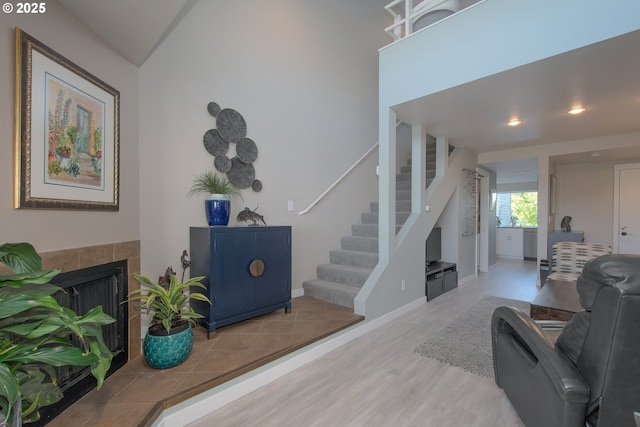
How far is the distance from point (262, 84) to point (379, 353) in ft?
10.5

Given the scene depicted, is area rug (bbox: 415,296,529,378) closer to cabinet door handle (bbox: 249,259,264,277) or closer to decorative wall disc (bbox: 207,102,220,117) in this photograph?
cabinet door handle (bbox: 249,259,264,277)

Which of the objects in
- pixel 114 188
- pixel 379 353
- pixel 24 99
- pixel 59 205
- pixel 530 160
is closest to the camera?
pixel 24 99

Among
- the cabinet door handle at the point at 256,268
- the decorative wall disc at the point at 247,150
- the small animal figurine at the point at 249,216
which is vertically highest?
the decorative wall disc at the point at 247,150

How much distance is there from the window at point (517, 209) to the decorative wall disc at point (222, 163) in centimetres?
891

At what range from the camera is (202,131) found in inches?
111

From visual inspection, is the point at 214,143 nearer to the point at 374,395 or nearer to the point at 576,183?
the point at 374,395

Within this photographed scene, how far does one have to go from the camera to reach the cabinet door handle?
264 cm

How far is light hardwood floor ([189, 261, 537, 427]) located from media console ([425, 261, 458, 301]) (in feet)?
4.50

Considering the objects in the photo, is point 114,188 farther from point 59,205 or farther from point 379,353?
point 379,353

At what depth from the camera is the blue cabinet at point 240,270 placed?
7.91 feet

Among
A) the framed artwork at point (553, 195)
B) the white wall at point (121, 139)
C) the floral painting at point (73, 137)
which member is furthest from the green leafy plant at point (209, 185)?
the framed artwork at point (553, 195)

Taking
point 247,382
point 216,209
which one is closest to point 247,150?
point 216,209

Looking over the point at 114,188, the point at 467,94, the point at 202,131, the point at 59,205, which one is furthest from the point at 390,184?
the point at 59,205

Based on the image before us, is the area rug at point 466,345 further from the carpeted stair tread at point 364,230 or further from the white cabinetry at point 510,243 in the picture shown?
the white cabinetry at point 510,243
